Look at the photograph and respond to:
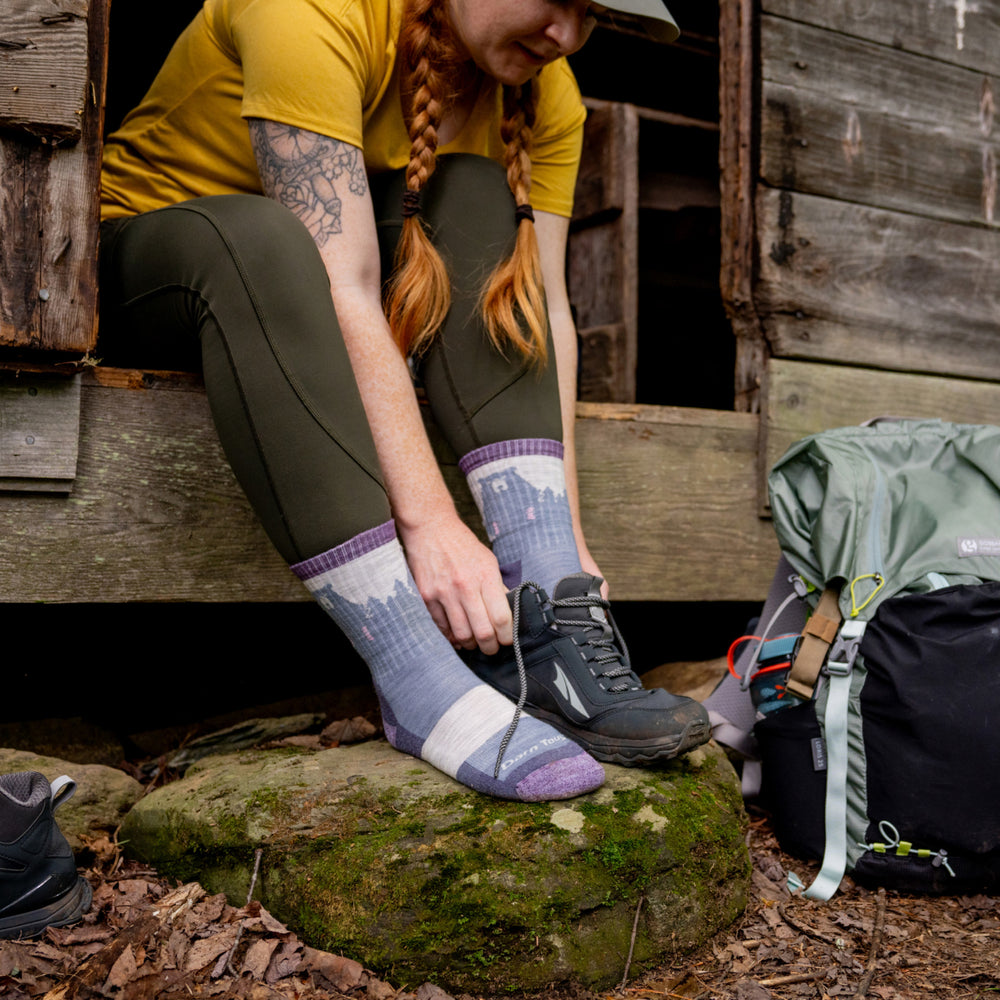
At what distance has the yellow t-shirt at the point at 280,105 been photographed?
172 centimetres

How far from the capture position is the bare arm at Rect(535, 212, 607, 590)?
84.0 inches

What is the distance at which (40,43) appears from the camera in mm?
1750

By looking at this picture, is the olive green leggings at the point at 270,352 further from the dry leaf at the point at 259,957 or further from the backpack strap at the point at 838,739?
the backpack strap at the point at 838,739

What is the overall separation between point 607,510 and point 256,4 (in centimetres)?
146

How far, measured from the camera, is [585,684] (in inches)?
65.2

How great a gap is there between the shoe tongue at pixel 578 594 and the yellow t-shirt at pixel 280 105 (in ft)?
3.09

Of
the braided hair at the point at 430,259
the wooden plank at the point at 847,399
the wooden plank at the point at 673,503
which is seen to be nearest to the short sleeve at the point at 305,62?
the braided hair at the point at 430,259

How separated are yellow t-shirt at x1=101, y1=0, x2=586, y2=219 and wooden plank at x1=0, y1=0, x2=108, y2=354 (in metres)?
0.20

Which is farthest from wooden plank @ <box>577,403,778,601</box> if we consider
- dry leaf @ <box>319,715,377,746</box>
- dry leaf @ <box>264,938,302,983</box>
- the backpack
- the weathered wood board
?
dry leaf @ <box>264,938,302,983</box>

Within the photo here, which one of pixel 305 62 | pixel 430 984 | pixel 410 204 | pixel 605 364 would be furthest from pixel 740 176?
pixel 430 984

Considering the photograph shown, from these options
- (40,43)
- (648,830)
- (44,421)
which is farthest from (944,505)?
(40,43)

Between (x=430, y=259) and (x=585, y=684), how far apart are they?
0.89 meters

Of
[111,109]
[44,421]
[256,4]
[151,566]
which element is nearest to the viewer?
[256,4]

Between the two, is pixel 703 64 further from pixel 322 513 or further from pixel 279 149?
pixel 322 513
